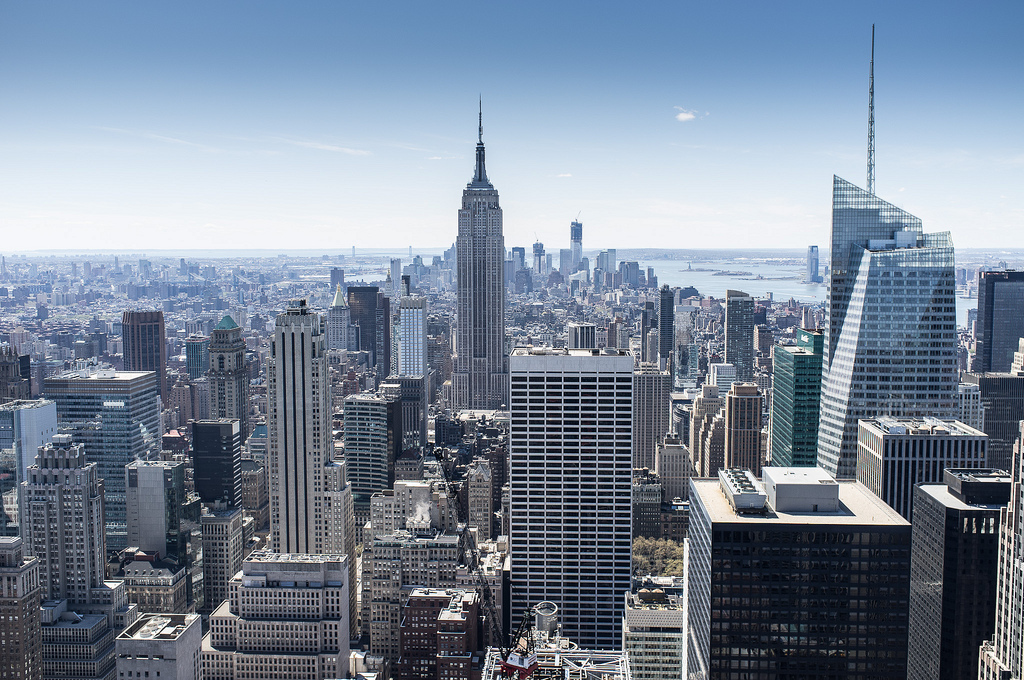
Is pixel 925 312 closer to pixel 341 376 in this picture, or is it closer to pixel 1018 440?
pixel 1018 440

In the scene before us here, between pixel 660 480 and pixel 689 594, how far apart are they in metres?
24.4

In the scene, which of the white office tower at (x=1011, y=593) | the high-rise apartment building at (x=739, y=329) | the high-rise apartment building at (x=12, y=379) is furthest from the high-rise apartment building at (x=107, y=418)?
the high-rise apartment building at (x=739, y=329)

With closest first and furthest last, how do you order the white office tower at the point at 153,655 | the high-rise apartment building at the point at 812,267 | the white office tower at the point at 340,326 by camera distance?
the white office tower at the point at 153,655, the high-rise apartment building at the point at 812,267, the white office tower at the point at 340,326

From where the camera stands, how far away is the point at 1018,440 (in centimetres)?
1509

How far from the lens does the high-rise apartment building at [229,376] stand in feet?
161

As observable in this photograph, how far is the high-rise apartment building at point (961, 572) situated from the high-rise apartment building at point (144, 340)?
51139 mm

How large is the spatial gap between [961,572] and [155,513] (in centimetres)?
2718

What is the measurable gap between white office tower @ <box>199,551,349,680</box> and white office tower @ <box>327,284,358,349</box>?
50054 millimetres

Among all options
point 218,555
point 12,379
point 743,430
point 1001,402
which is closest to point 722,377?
point 743,430

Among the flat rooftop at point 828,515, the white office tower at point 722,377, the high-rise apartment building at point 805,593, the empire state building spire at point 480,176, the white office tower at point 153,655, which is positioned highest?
the empire state building spire at point 480,176

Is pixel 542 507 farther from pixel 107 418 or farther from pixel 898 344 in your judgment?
pixel 107 418

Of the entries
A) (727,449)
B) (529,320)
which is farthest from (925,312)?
(529,320)

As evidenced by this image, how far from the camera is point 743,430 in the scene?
4472cm

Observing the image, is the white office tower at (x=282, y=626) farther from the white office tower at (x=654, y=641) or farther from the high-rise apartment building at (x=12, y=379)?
the high-rise apartment building at (x=12, y=379)
